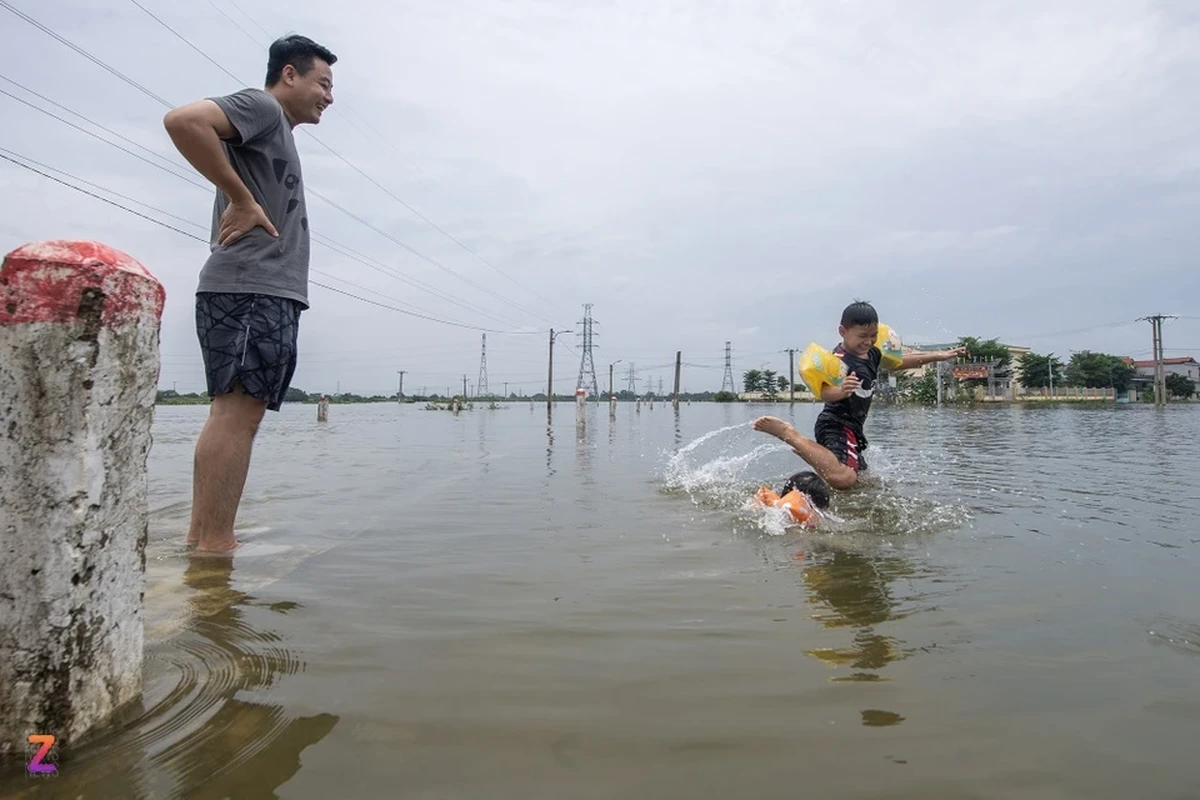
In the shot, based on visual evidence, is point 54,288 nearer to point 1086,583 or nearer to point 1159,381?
point 1086,583

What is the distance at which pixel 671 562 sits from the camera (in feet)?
10.3

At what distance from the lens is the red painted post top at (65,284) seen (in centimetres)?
134

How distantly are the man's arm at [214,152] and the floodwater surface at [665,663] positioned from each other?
4.91 ft

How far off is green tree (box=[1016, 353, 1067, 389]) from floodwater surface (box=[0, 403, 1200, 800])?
283ft

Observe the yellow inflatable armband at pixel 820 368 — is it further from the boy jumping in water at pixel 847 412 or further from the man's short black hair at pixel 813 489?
the man's short black hair at pixel 813 489

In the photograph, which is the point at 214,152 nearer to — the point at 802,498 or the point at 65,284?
the point at 65,284

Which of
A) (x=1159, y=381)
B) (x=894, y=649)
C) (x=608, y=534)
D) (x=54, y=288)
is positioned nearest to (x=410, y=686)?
(x=54, y=288)

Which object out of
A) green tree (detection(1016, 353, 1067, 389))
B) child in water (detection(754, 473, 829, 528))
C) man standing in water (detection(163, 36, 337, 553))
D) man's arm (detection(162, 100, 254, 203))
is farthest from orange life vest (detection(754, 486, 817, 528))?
green tree (detection(1016, 353, 1067, 389))

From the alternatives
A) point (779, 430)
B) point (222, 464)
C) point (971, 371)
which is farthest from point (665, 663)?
point (971, 371)

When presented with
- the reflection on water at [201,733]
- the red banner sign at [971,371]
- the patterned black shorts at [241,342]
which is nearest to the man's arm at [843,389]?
the patterned black shorts at [241,342]

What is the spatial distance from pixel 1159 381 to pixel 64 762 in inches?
2836

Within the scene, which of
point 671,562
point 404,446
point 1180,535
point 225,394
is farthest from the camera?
point 404,446

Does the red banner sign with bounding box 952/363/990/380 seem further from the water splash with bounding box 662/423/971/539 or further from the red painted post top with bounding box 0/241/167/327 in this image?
the red painted post top with bounding box 0/241/167/327

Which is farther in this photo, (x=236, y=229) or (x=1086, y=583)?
(x=236, y=229)
